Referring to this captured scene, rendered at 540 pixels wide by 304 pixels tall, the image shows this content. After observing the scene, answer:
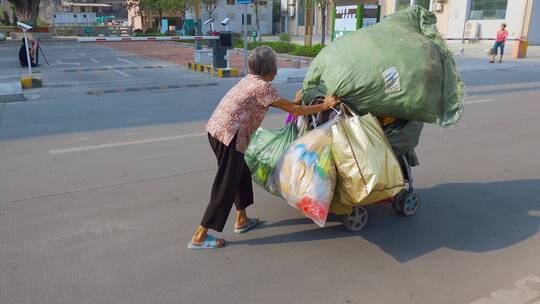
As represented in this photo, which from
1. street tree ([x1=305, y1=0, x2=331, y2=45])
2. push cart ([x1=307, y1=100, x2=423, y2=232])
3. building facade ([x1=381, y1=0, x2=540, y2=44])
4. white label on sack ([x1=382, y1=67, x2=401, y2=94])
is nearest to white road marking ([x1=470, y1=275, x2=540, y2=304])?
push cart ([x1=307, y1=100, x2=423, y2=232])

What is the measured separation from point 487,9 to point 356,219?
30574 mm

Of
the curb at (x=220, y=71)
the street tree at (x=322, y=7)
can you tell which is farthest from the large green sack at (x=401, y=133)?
the street tree at (x=322, y=7)

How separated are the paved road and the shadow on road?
0.02 metres

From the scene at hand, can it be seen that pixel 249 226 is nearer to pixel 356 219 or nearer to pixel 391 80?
pixel 356 219

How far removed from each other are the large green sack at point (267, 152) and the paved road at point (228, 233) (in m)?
0.50

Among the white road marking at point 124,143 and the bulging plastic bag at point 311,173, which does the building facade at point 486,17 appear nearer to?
the white road marking at point 124,143

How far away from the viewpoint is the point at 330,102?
3428mm

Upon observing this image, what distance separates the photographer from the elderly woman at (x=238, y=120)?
331 cm

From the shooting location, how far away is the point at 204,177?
518 cm

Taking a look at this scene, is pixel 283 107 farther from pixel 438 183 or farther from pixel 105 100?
pixel 105 100

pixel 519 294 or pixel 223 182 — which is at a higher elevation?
pixel 223 182

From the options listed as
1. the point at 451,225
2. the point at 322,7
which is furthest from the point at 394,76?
the point at 322,7

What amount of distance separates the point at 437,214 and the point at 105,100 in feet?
26.2

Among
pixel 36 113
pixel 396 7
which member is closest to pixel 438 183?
pixel 36 113
